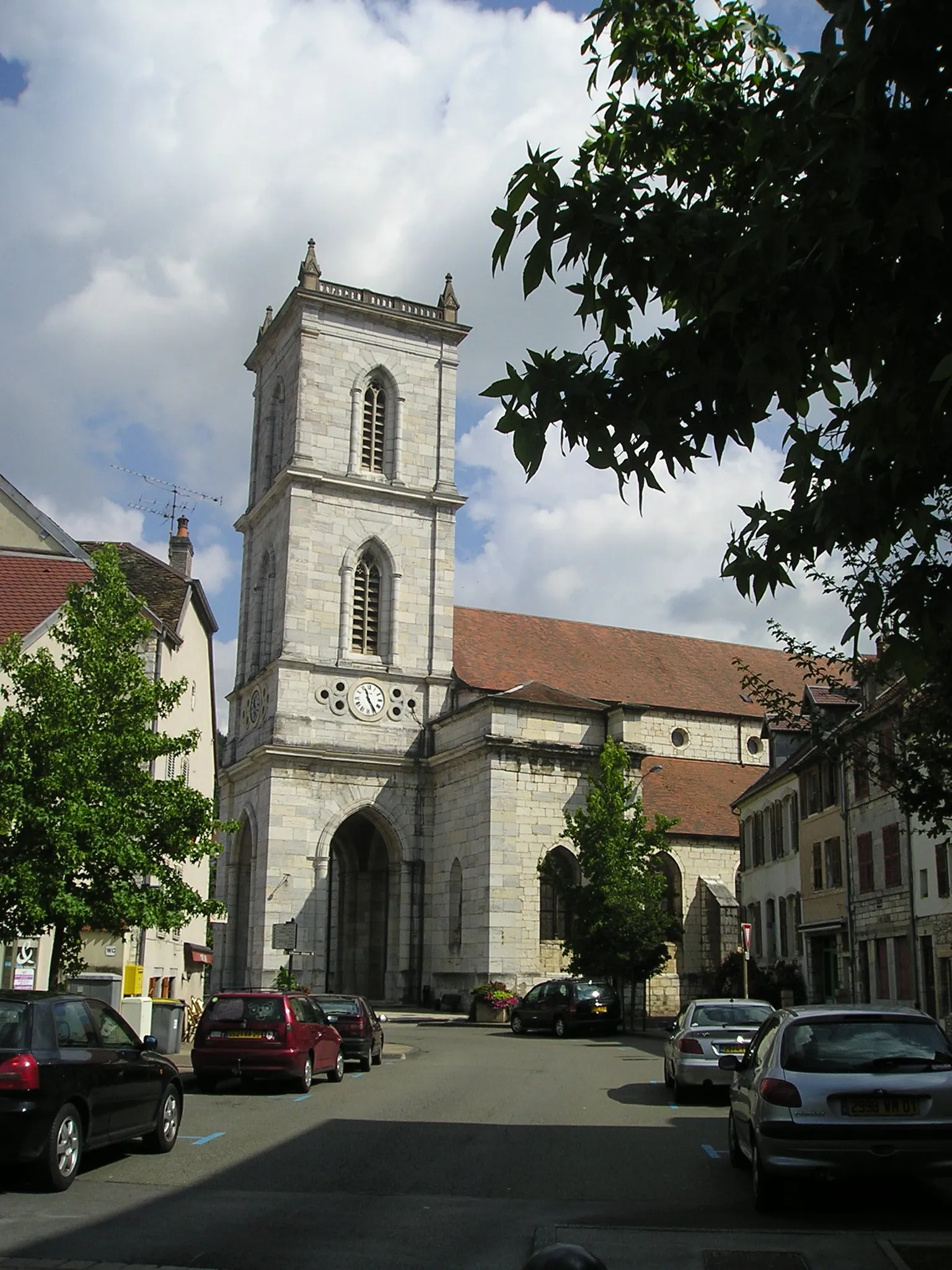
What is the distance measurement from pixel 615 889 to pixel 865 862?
8989 mm

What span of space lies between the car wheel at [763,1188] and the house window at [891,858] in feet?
63.3

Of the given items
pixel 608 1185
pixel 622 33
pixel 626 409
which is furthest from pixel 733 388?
pixel 608 1185

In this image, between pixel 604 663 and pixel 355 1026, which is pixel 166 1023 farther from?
pixel 604 663

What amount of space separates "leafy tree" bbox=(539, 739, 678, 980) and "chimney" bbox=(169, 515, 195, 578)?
1459 centimetres

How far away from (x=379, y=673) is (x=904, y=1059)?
39407mm

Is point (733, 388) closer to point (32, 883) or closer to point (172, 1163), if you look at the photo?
point (172, 1163)

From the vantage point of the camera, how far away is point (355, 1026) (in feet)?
72.8

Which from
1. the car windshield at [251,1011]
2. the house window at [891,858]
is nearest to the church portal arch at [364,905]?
the house window at [891,858]

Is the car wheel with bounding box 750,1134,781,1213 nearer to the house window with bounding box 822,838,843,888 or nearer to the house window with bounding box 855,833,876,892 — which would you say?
the house window with bounding box 855,833,876,892

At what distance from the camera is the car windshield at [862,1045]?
29.1 feet

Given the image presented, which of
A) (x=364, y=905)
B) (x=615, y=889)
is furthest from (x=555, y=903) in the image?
(x=364, y=905)

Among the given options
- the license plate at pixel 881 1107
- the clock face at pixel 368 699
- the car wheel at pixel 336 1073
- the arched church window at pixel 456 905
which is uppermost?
the clock face at pixel 368 699

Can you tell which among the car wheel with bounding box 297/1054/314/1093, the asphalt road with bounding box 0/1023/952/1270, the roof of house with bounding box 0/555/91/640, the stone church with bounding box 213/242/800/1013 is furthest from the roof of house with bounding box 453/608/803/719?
the asphalt road with bounding box 0/1023/952/1270

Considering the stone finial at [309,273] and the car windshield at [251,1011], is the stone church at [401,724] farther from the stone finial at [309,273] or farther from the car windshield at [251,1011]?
the car windshield at [251,1011]
